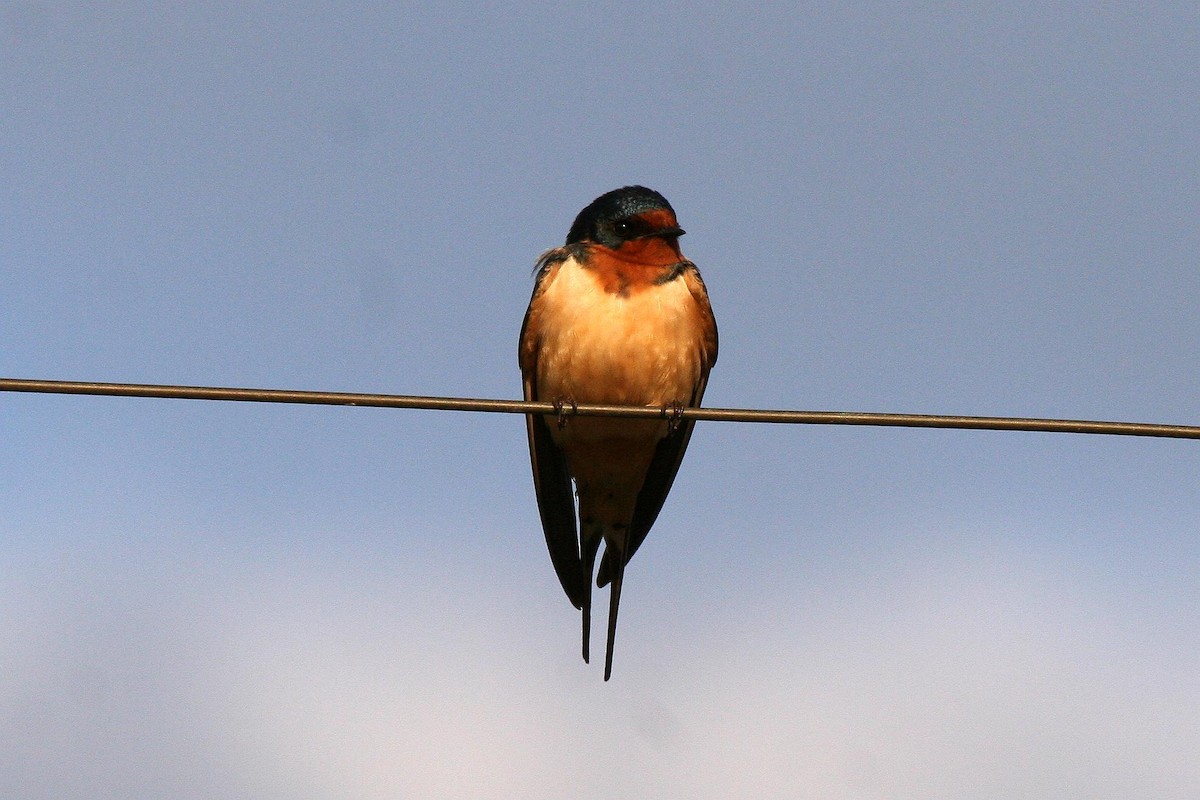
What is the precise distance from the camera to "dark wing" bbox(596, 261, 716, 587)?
25.6 ft

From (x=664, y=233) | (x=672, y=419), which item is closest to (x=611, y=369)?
(x=672, y=419)

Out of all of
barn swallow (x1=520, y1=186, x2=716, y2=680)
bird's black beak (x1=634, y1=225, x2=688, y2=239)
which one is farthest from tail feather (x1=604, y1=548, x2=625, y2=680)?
bird's black beak (x1=634, y1=225, x2=688, y2=239)

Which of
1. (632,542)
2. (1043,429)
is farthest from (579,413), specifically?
(632,542)

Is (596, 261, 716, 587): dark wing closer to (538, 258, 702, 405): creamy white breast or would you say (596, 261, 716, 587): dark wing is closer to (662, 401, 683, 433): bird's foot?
(662, 401, 683, 433): bird's foot

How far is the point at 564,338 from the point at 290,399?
2.71m

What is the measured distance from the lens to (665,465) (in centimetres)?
834

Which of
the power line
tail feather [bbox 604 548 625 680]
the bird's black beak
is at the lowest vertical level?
tail feather [bbox 604 548 625 680]

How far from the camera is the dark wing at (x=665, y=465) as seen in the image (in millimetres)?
7805

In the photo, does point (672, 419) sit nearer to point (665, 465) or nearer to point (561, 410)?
point (665, 465)

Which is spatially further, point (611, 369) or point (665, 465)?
point (665, 465)

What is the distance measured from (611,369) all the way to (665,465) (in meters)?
1.12

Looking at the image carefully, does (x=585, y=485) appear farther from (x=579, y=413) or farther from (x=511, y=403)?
(x=511, y=403)

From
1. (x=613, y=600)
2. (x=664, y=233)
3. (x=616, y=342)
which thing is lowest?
(x=613, y=600)

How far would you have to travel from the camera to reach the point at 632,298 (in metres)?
7.40
